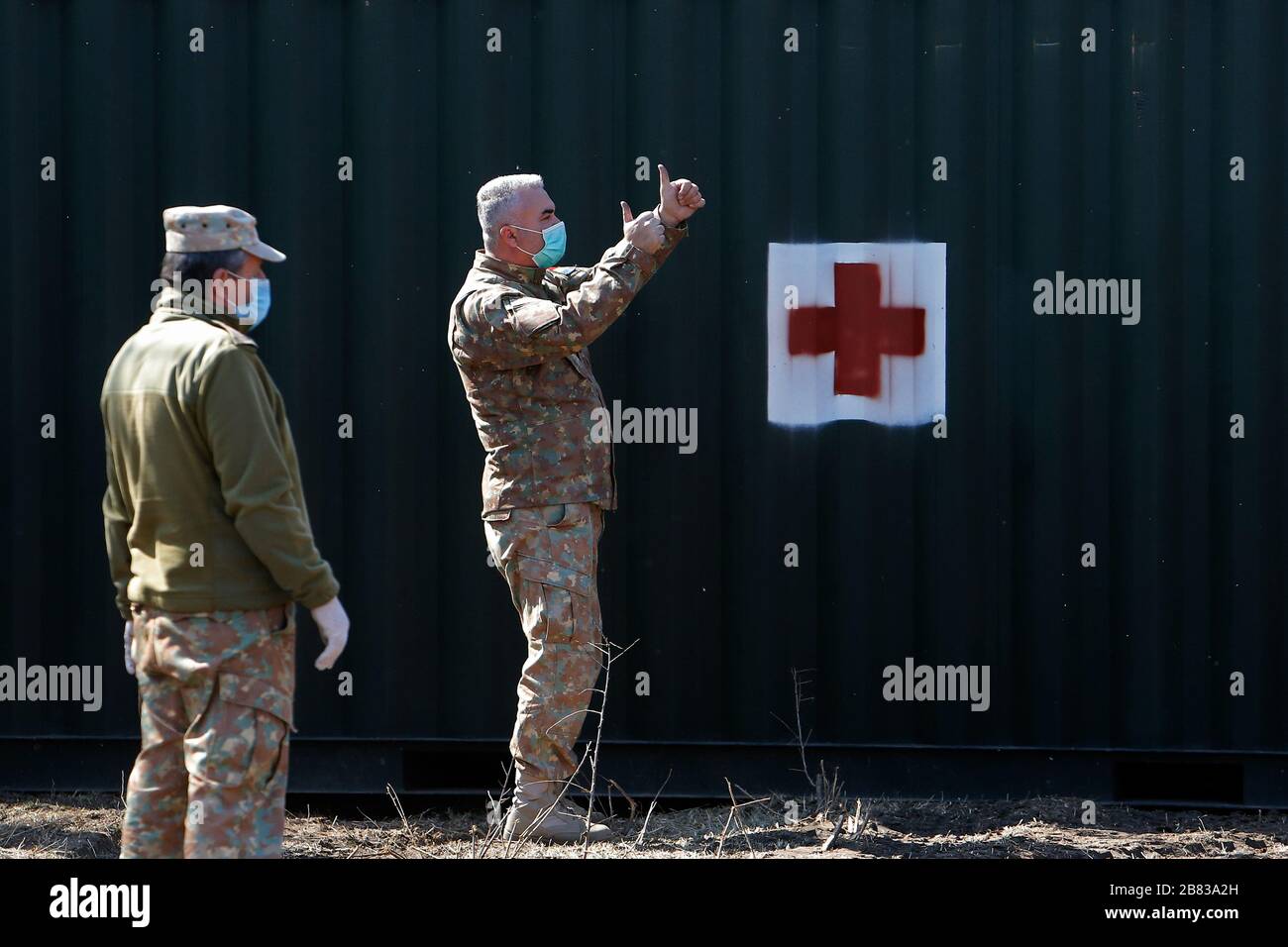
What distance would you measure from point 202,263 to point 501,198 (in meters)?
1.35

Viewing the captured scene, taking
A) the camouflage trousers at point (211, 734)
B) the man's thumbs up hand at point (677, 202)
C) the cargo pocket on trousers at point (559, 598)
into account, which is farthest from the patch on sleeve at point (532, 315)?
the camouflage trousers at point (211, 734)

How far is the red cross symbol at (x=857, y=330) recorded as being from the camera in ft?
15.9

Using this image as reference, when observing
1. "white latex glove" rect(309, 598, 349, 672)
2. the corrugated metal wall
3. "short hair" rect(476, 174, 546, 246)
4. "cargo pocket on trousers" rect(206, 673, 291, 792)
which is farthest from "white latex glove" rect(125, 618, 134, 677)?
"short hair" rect(476, 174, 546, 246)

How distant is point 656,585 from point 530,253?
1262mm

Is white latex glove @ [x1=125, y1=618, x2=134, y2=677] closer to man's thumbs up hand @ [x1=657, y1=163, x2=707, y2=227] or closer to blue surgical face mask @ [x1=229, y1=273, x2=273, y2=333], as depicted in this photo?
blue surgical face mask @ [x1=229, y1=273, x2=273, y2=333]

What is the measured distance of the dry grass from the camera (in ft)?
14.2

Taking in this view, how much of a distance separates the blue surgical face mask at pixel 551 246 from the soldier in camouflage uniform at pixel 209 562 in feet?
4.19

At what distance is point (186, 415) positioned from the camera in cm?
308

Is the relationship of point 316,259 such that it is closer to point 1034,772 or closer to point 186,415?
point 186,415

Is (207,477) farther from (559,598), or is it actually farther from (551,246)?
(551,246)

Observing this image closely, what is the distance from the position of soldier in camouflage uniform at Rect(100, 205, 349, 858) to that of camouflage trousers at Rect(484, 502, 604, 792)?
45.8 inches

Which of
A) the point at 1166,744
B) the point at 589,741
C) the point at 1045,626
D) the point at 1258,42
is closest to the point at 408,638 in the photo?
the point at 589,741

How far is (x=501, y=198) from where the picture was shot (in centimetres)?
435

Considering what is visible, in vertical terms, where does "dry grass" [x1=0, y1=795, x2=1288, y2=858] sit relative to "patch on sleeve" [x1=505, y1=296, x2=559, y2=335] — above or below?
below
